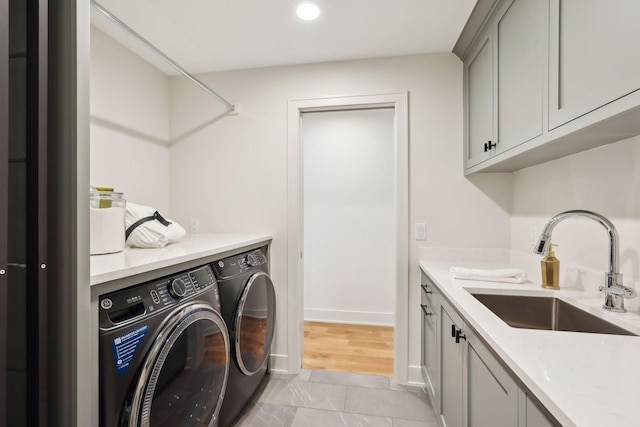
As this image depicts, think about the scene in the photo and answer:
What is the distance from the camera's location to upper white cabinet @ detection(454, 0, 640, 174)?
812mm

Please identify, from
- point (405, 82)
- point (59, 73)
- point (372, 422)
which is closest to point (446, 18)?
point (405, 82)

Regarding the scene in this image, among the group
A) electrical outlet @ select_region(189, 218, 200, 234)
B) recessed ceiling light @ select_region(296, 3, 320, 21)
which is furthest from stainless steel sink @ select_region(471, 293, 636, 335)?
electrical outlet @ select_region(189, 218, 200, 234)

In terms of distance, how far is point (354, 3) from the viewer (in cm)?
167

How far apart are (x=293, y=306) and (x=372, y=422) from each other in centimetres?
90

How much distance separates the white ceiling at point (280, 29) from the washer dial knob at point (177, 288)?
1.46 metres

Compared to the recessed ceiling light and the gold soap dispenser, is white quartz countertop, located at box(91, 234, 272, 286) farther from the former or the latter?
the gold soap dispenser

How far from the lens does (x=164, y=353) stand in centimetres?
104

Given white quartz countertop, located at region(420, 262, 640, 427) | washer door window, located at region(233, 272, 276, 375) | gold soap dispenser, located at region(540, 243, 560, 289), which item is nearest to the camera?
white quartz countertop, located at region(420, 262, 640, 427)

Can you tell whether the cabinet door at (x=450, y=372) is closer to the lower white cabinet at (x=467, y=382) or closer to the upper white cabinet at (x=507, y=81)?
the lower white cabinet at (x=467, y=382)

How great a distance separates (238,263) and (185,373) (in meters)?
0.68

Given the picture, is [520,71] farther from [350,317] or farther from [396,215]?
[350,317]

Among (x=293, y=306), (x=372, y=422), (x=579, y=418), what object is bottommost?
(x=372, y=422)

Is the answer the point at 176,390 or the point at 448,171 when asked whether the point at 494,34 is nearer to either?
the point at 448,171

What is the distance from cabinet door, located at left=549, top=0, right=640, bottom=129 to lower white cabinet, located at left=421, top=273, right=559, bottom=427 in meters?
0.79
